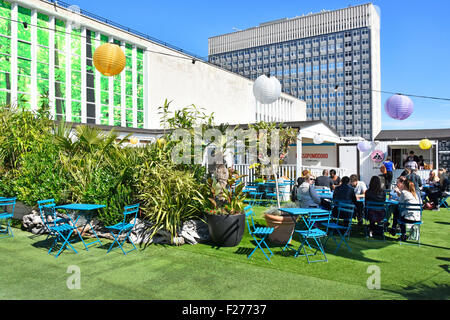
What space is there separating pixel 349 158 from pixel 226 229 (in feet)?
49.6

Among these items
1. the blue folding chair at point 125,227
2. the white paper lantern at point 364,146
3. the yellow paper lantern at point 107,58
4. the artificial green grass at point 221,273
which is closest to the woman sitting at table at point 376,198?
the artificial green grass at point 221,273

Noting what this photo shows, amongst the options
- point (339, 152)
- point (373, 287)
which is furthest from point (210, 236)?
point (339, 152)

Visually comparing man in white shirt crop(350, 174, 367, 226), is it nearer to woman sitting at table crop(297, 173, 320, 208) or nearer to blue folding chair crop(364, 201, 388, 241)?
blue folding chair crop(364, 201, 388, 241)

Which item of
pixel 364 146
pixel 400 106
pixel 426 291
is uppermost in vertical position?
pixel 400 106

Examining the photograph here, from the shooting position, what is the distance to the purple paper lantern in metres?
7.43

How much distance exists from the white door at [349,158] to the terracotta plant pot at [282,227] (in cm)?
1390

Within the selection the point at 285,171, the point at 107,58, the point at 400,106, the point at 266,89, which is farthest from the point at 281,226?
the point at 285,171

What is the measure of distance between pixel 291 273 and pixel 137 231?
304 cm

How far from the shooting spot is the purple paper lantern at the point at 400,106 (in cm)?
743

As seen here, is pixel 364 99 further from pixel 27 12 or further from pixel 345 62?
pixel 27 12

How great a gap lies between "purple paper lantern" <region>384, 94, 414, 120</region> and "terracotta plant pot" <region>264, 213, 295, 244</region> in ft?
12.4

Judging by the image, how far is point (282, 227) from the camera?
604cm

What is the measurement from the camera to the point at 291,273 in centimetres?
456

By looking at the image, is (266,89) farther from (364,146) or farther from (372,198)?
(364,146)
